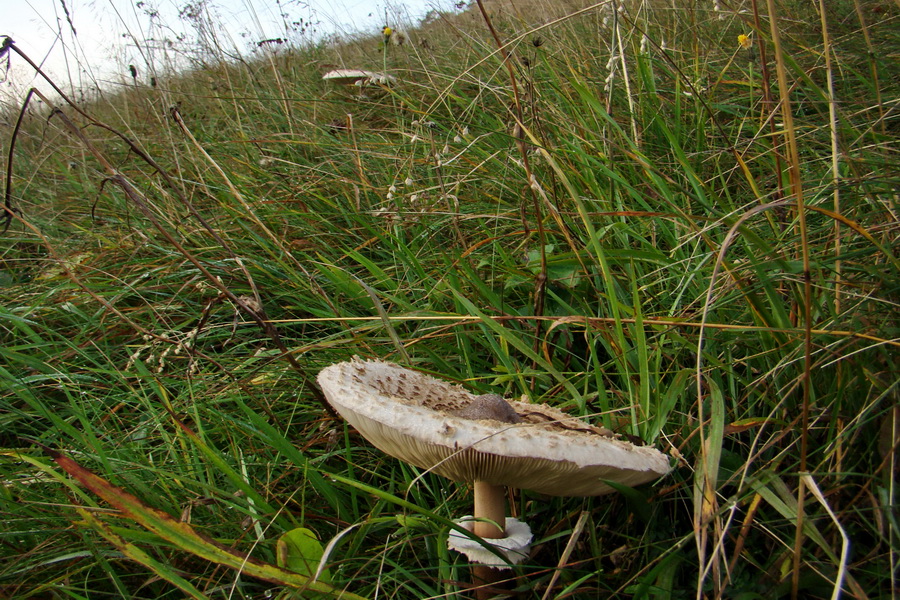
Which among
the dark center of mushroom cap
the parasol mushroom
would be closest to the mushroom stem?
the parasol mushroom

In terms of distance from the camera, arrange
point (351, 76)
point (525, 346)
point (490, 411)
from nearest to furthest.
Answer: point (490, 411), point (525, 346), point (351, 76)

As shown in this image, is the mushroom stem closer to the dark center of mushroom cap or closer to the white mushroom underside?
Answer: the white mushroom underside

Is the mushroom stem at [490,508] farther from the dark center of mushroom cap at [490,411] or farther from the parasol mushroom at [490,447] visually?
the dark center of mushroom cap at [490,411]

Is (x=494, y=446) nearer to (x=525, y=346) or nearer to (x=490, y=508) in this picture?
(x=490, y=508)

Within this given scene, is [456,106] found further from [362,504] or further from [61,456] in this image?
[61,456]

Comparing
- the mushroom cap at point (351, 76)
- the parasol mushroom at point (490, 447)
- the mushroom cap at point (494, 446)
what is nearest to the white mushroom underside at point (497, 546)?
the parasol mushroom at point (490, 447)

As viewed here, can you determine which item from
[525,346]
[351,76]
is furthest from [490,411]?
[351,76]

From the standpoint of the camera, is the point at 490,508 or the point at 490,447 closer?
the point at 490,447

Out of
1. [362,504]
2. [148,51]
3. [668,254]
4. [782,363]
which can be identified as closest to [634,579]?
[782,363]
